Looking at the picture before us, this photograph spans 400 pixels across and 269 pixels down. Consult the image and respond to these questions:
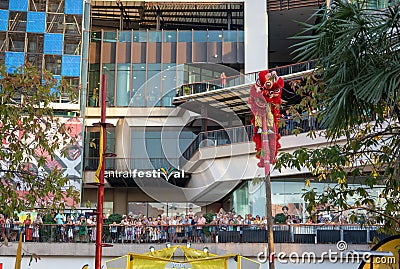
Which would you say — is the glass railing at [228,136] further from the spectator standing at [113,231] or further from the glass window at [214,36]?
the spectator standing at [113,231]

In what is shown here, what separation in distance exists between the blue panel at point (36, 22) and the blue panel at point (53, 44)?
57cm

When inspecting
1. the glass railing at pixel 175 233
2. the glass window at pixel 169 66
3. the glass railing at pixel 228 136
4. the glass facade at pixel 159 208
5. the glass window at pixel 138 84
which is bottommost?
the glass railing at pixel 175 233

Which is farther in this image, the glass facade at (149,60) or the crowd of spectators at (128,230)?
the glass facade at (149,60)

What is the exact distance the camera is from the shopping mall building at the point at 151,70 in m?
37.2

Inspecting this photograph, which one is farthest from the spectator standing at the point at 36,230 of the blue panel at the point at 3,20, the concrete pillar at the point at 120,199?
the blue panel at the point at 3,20

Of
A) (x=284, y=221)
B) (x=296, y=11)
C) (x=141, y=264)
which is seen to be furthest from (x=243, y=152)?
(x=141, y=264)

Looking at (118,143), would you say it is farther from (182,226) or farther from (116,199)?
(182,226)

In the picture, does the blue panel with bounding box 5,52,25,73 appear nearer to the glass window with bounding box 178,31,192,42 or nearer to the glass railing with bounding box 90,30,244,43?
the glass railing with bounding box 90,30,244,43

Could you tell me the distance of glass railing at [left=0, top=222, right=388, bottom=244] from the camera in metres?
23.1

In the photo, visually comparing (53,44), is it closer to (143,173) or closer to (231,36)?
(143,173)

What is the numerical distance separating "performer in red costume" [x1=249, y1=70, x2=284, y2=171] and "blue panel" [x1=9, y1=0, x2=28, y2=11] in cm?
3043

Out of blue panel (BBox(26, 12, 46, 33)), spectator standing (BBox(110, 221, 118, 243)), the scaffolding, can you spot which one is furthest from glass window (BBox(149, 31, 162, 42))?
the scaffolding

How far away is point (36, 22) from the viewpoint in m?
38.7

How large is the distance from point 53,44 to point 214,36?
10.1m
